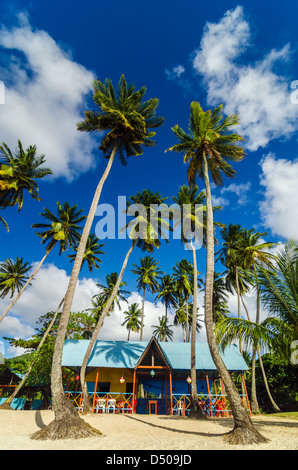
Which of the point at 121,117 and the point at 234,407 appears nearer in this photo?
the point at 234,407

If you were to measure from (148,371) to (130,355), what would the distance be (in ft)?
6.72

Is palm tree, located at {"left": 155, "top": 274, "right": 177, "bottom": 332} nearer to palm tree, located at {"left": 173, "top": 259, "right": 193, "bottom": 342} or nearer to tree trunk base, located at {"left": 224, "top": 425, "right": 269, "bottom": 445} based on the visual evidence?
palm tree, located at {"left": 173, "top": 259, "right": 193, "bottom": 342}

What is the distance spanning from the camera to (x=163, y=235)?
23.1 m

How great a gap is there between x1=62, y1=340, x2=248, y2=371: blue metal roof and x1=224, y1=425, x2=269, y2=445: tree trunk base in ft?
35.9

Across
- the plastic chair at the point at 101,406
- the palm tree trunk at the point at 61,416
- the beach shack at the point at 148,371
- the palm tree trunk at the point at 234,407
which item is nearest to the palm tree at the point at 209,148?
the palm tree trunk at the point at 234,407

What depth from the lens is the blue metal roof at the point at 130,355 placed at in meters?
18.3

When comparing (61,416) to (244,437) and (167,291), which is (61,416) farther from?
(167,291)

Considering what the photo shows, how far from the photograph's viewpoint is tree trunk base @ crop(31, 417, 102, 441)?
7.39 meters

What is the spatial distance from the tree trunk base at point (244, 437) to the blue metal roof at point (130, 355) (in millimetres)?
10943

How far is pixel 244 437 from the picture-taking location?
7.15 meters

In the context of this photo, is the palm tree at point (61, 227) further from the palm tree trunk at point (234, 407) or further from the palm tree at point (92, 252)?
the palm tree trunk at point (234, 407)

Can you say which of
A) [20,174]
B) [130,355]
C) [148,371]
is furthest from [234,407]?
[20,174]
